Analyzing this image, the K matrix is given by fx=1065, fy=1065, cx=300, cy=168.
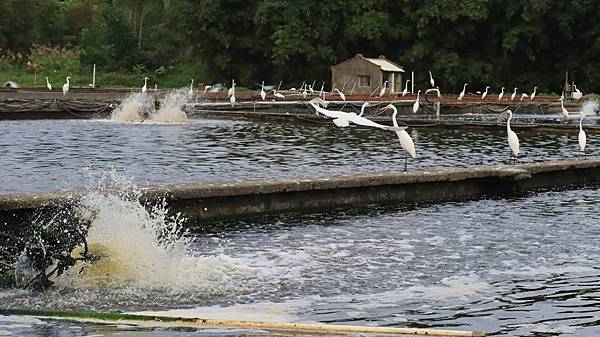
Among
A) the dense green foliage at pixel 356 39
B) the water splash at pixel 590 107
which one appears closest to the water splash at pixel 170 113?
the water splash at pixel 590 107

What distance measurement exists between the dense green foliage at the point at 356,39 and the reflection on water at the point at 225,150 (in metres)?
25.2

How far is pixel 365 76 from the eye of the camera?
4856 cm

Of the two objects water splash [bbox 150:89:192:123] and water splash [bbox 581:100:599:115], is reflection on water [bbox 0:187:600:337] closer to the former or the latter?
water splash [bbox 150:89:192:123]

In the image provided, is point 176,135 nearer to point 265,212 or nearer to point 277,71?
point 265,212

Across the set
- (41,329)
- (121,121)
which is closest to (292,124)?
(121,121)

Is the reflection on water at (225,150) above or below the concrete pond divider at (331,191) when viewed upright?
below

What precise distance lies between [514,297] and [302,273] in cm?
200

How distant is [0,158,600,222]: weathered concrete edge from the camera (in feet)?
40.3

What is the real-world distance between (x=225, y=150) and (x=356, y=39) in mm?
36881

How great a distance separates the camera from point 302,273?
10047mm

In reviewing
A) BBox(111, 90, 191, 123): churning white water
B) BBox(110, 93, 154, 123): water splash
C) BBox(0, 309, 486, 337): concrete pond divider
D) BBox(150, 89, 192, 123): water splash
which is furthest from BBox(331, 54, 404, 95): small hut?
BBox(0, 309, 486, 337): concrete pond divider

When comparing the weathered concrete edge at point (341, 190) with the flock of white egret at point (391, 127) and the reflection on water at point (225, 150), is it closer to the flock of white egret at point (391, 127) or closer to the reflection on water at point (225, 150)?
the flock of white egret at point (391, 127)

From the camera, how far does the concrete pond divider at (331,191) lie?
446 inches

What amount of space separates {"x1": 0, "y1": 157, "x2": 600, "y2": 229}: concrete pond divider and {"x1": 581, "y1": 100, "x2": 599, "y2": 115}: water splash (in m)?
30.2
